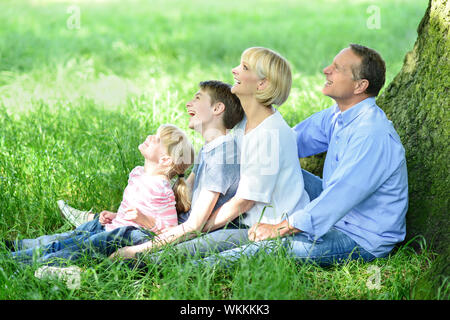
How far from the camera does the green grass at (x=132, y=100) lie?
2830 millimetres

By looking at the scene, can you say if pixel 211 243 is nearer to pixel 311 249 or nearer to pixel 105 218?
pixel 311 249

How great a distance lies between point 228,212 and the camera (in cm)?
320

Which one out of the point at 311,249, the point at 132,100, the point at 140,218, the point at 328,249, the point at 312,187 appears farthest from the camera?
the point at 132,100

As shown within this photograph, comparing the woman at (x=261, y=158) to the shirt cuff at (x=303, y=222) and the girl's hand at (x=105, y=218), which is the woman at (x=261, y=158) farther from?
the girl's hand at (x=105, y=218)

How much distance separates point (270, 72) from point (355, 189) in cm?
83

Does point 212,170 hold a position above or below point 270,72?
below

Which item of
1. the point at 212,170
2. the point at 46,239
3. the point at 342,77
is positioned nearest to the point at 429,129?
the point at 342,77

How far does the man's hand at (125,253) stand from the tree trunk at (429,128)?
5.50ft

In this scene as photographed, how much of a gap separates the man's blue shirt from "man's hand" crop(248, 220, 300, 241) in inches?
1.9

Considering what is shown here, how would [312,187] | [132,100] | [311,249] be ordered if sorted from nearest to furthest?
[311,249]
[312,187]
[132,100]

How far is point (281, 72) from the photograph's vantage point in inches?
124

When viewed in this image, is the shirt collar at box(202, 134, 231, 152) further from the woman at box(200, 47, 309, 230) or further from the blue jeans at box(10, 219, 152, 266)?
the blue jeans at box(10, 219, 152, 266)

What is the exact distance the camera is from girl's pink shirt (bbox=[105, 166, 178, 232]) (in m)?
3.35

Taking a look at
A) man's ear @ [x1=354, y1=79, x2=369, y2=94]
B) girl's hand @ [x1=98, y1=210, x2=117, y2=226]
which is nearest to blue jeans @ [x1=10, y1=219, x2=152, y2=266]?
girl's hand @ [x1=98, y1=210, x2=117, y2=226]
